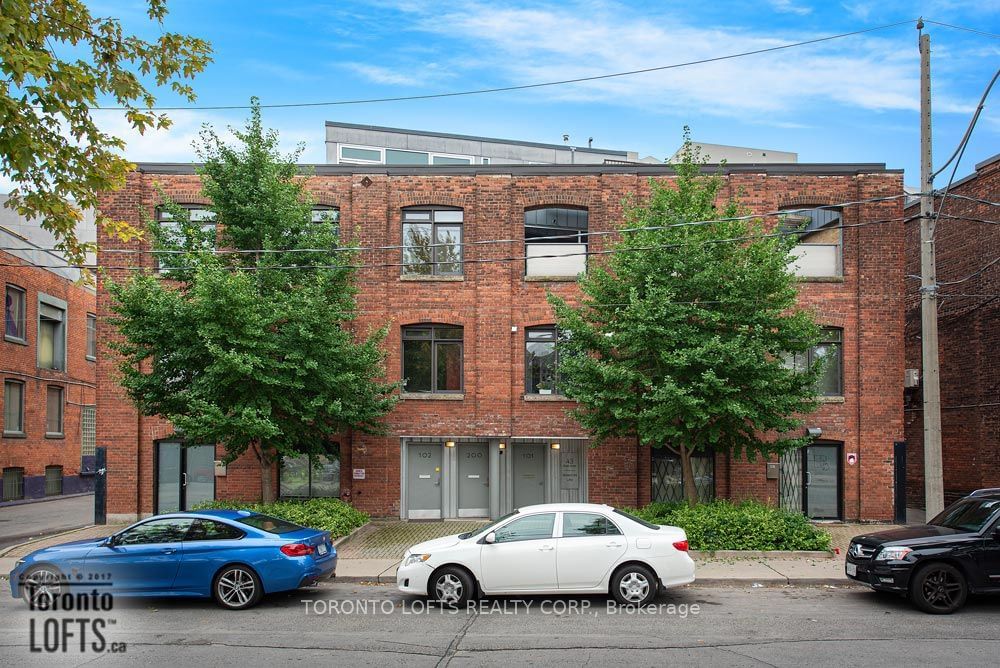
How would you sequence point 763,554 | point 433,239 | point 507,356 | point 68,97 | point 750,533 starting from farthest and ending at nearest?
1. point 433,239
2. point 507,356
3. point 750,533
4. point 763,554
5. point 68,97

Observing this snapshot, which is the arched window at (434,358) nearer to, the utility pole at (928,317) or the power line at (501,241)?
the power line at (501,241)

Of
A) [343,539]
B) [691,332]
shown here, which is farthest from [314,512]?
[691,332]

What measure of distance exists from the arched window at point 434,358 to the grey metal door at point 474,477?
164 centimetres

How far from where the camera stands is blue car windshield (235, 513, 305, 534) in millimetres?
11906

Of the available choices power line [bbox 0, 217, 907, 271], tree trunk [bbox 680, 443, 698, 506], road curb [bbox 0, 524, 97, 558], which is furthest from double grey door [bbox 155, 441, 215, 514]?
tree trunk [bbox 680, 443, 698, 506]

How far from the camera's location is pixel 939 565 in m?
11.1

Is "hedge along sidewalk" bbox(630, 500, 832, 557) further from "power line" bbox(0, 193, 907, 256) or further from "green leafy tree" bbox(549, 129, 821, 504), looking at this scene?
"power line" bbox(0, 193, 907, 256)

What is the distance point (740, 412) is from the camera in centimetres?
1554

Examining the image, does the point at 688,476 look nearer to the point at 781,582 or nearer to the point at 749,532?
the point at 749,532

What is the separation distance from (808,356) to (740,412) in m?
6.15

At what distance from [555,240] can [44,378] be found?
2292 centimetres

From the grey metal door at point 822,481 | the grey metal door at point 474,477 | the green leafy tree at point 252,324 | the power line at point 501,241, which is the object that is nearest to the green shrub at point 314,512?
the green leafy tree at point 252,324

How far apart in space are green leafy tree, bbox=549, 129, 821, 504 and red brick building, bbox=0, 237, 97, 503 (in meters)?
20.6

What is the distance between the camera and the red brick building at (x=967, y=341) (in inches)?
843
